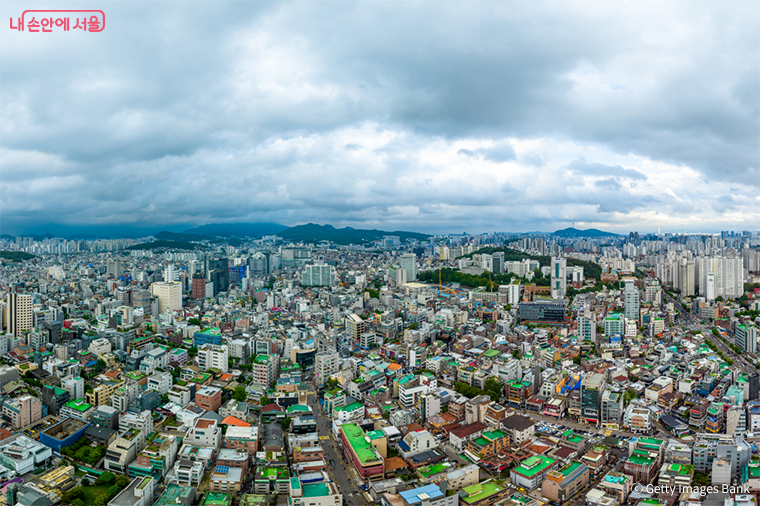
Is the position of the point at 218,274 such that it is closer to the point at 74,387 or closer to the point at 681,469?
the point at 74,387

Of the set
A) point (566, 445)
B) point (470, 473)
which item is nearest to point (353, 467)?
point (470, 473)

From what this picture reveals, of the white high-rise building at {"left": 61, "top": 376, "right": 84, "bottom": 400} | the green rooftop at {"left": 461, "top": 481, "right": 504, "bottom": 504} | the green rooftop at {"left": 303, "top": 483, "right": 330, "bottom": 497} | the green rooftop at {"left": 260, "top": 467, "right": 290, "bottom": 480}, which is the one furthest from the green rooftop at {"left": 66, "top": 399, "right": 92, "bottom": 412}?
the green rooftop at {"left": 461, "top": 481, "right": 504, "bottom": 504}

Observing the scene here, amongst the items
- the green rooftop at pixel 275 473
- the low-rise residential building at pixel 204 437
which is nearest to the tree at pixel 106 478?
the low-rise residential building at pixel 204 437

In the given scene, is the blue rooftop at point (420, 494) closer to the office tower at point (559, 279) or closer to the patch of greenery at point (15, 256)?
the office tower at point (559, 279)

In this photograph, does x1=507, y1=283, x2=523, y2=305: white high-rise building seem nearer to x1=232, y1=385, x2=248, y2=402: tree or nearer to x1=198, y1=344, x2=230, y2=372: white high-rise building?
x1=198, y1=344, x2=230, y2=372: white high-rise building

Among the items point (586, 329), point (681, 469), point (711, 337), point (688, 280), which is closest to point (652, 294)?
point (711, 337)

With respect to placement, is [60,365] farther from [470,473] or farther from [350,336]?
[470,473]

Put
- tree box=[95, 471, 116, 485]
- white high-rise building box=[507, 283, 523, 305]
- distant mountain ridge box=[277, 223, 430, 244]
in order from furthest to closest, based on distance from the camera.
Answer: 1. distant mountain ridge box=[277, 223, 430, 244]
2. white high-rise building box=[507, 283, 523, 305]
3. tree box=[95, 471, 116, 485]
